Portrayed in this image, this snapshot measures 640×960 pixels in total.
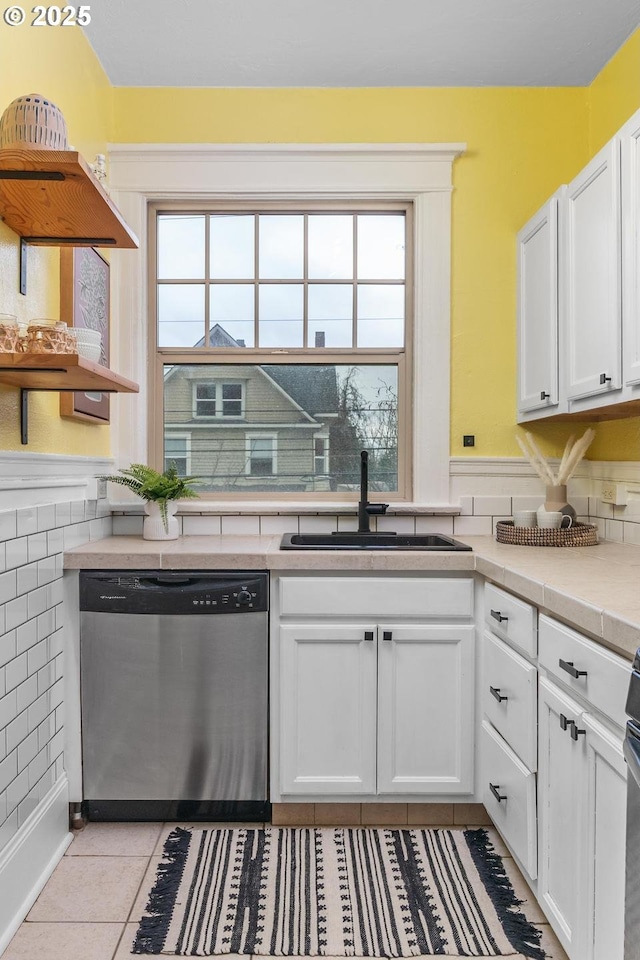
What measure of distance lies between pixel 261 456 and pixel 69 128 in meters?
1.43

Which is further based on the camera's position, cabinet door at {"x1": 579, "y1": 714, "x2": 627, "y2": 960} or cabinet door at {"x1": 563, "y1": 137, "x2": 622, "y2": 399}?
cabinet door at {"x1": 563, "y1": 137, "x2": 622, "y2": 399}

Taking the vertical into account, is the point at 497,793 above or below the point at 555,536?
below

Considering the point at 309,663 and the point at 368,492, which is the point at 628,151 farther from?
the point at 309,663

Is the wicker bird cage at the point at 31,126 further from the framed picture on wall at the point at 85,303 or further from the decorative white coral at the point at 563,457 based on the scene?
the decorative white coral at the point at 563,457

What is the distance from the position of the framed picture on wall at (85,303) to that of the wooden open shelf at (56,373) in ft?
1.05

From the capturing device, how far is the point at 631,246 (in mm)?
1883

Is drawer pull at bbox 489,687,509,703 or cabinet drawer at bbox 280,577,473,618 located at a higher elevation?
cabinet drawer at bbox 280,577,473,618

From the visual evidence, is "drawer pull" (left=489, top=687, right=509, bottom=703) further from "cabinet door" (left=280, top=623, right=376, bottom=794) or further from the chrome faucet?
the chrome faucet

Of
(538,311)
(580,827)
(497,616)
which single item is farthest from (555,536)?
(580,827)

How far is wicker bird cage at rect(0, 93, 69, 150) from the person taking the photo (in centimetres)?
161

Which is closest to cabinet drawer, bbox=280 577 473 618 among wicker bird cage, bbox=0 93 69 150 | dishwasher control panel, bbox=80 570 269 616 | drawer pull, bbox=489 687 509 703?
dishwasher control panel, bbox=80 570 269 616

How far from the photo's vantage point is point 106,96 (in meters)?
2.76

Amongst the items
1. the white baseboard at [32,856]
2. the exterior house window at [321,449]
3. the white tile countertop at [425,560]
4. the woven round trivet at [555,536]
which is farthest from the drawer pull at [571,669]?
the exterior house window at [321,449]

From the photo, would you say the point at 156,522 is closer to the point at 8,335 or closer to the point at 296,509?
the point at 296,509
